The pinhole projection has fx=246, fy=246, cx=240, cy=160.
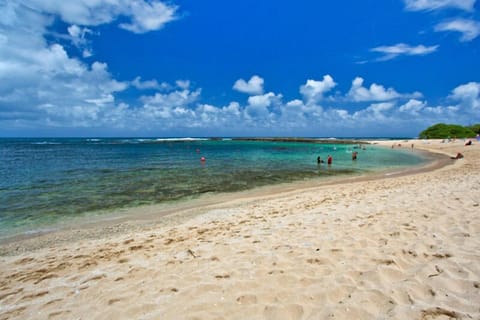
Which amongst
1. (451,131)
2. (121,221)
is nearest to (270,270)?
(121,221)

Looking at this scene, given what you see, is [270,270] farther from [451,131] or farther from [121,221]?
[451,131]

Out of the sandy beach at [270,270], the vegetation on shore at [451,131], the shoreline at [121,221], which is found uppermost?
the vegetation on shore at [451,131]

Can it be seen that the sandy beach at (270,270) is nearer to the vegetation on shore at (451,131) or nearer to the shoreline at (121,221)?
the shoreline at (121,221)

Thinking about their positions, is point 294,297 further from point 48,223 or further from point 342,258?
point 48,223

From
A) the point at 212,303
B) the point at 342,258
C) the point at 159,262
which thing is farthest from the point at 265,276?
the point at 159,262

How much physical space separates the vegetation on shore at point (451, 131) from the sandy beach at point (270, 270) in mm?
108532

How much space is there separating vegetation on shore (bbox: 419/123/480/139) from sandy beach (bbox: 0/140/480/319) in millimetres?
108532

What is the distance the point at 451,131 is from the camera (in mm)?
90438

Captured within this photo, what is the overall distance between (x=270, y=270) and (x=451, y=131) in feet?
382

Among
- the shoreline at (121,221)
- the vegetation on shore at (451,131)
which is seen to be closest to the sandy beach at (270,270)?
the shoreline at (121,221)

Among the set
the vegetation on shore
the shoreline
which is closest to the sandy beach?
the shoreline

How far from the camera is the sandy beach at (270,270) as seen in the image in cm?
321

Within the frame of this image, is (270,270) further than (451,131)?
No

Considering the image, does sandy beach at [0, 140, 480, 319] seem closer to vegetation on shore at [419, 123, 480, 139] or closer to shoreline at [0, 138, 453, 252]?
shoreline at [0, 138, 453, 252]
